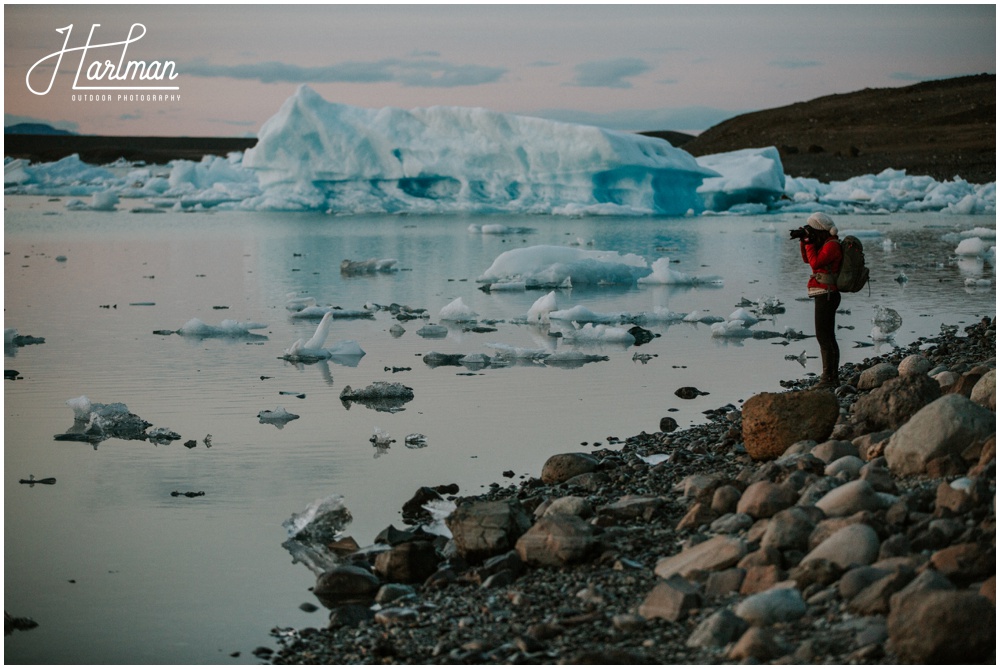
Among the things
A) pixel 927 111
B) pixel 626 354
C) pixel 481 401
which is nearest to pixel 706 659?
pixel 481 401

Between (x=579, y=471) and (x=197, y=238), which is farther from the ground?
(x=197, y=238)

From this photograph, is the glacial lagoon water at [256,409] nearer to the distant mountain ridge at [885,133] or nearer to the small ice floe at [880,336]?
the small ice floe at [880,336]

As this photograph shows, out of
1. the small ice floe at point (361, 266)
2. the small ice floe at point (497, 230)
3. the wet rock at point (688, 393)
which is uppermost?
the small ice floe at point (497, 230)

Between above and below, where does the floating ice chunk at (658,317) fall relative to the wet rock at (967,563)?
above

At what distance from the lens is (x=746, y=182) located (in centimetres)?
2969

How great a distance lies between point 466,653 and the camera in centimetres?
345

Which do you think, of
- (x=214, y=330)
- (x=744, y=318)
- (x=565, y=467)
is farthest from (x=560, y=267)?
(x=565, y=467)

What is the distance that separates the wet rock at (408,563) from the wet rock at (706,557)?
2.83 feet

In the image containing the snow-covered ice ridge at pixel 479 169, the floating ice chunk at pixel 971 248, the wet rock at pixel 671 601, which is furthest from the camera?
the snow-covered ice ridge at pixel 479 169

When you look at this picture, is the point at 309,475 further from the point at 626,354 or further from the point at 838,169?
the point at 838,169

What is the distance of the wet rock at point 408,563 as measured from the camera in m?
4.19

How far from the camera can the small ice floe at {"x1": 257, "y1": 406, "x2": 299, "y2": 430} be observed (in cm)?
668

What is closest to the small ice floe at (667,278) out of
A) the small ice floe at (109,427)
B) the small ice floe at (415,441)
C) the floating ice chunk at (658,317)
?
the floating ice chunk at (658,317)

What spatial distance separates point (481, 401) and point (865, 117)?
61.6m
